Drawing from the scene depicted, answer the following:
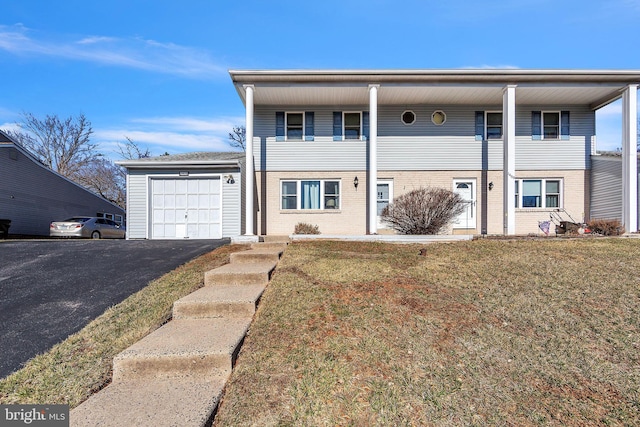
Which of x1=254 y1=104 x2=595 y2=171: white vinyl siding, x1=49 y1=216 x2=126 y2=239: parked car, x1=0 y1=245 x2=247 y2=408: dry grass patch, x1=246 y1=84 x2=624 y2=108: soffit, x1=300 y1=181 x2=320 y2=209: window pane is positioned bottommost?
x1=0 y1=245 x2=247 y2=408: dry grass patch

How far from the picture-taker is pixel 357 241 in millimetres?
9555

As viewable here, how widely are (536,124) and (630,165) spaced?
124 inches

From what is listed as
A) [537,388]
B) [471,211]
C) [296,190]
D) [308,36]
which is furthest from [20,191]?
[537,388]

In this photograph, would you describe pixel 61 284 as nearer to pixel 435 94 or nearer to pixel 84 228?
pixel 435 94

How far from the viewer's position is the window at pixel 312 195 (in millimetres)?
13266

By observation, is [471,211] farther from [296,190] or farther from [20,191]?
[20,191]

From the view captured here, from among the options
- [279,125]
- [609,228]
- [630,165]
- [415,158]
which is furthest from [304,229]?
[630,165]

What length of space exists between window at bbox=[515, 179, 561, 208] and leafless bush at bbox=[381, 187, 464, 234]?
432 centimetres

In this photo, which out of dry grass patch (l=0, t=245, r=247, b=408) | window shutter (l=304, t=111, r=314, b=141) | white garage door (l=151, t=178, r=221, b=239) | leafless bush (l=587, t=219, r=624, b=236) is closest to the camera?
dry grass patch (l=0, t=245, r=247, b=408)

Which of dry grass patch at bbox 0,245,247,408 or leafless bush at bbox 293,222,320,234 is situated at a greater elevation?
leafless bush at bbox 293,222,320,234

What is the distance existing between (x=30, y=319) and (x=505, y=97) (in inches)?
510

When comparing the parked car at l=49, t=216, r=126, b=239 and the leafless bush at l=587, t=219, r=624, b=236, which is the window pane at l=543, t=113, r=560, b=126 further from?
the parked car at l=49, t=216, r=126, b=239

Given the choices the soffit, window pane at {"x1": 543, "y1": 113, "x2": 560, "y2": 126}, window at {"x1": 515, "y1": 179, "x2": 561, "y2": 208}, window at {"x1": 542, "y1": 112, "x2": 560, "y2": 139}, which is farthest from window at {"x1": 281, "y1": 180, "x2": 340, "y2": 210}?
window pane at {"x1": 543, "y1": 113, "x2": 560, "y2": 126}

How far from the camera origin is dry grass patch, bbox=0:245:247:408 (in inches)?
119
